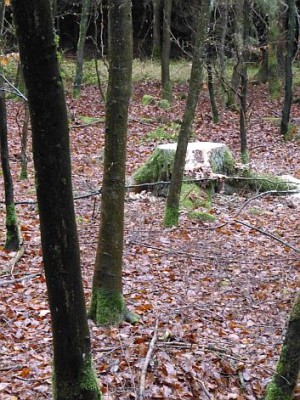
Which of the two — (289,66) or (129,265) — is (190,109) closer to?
(129,265)

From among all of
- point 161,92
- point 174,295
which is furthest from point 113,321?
point 161,92

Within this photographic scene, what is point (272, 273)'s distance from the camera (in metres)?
6.87

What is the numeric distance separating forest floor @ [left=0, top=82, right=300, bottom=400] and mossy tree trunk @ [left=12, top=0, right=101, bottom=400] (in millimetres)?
1169

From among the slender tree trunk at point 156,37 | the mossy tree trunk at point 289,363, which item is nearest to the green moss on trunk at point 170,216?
the mossy tree trunk at point 289,363

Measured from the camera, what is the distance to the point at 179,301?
5.89 m

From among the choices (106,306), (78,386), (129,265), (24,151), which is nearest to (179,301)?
(106,306)

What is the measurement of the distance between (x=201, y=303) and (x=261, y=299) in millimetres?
814

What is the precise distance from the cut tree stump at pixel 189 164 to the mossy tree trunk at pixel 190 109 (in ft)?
6.87

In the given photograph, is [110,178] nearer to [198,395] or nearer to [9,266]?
[198,395]

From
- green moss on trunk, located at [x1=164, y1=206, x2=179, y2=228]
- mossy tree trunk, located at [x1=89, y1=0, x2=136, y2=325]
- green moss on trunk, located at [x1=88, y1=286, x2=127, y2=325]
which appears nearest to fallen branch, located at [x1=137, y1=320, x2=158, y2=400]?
green moss on trunk, located at [x1=88, y1=286, x2=127, y2=325]

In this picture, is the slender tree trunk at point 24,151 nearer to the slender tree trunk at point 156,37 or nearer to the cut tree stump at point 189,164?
the cut tree stump at point 189,164

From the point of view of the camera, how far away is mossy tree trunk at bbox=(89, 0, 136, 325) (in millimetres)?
4461

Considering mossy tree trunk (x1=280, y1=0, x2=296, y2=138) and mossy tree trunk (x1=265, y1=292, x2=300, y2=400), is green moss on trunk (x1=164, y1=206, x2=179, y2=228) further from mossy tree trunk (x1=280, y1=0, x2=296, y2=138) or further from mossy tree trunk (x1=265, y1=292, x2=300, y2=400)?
mossy tree trunk (x1=280, y1=0, x2=296, y2=138)

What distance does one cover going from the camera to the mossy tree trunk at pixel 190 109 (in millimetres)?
7660
